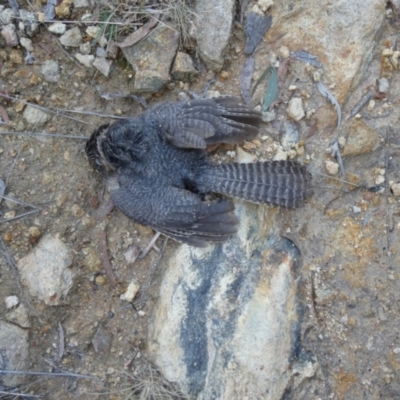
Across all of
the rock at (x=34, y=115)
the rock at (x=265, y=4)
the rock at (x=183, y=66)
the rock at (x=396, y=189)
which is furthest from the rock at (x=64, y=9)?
the rock at (x=396, y=189)

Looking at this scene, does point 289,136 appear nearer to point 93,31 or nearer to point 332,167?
point 332,167

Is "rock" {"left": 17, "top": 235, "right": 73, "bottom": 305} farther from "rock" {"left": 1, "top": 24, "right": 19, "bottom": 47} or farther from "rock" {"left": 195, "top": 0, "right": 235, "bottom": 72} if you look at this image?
"rock" {"left": 195, "top": 0, "right": 235, "bottom": 72}

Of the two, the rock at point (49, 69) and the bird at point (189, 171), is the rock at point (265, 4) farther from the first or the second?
the rock at point (49, 69)

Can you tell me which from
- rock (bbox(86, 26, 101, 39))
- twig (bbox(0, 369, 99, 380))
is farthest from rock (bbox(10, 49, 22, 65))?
twig (bbox(0, 369, 99, 380))

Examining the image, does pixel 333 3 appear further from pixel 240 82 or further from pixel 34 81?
pixel 34 81

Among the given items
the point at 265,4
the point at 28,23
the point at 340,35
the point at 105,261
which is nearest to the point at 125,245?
the point at 105,261
